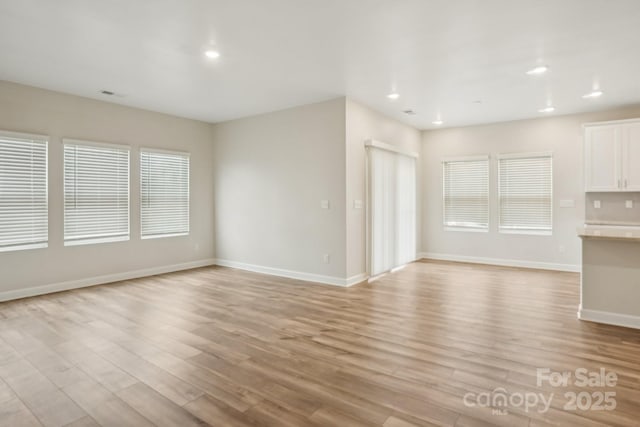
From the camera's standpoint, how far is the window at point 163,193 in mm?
6133

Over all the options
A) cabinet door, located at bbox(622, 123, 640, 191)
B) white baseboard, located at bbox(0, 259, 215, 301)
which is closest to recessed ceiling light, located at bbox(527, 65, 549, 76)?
cabinet door, located at bbox(622, 123, 640, 191)

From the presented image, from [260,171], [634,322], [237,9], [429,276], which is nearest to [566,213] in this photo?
[429,276]

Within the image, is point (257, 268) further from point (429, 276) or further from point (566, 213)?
point (566, 213)

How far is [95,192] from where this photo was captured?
217 inches

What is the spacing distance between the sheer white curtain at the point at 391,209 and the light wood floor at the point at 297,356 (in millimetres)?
1145

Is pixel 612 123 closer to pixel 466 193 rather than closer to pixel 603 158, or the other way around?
pixel 603 158

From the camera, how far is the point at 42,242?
16.3 feet

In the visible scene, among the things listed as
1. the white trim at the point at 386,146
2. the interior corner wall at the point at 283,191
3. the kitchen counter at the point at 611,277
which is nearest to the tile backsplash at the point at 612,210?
the kitchen counter at the point at 611,277

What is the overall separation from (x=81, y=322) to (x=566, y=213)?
296 inches

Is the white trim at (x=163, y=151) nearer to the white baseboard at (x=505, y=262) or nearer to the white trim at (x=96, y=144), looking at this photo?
the white trim at (x=96, y=144)

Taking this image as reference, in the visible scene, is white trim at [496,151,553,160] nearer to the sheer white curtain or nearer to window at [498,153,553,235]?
window at [498,153,553,235]

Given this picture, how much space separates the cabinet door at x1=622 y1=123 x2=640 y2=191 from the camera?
5359 millimetres

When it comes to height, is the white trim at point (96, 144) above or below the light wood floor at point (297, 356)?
above

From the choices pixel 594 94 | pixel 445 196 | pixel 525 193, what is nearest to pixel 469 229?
pixel 445 196
